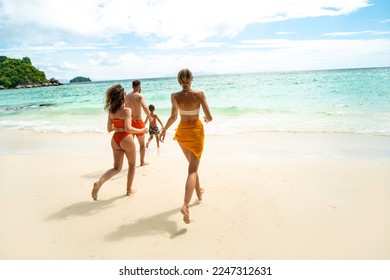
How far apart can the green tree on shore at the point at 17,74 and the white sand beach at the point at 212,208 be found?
94627mm

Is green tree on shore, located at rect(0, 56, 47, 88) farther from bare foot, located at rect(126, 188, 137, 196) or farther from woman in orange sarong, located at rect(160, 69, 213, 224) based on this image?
woman in orange sarong, located at rect(160, 69, 213, 224)

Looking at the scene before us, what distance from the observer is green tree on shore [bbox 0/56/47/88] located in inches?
3305

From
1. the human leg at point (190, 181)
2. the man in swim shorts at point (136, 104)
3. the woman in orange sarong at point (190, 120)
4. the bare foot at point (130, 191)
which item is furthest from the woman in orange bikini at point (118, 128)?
the man in swim shorts at point (136, 104)

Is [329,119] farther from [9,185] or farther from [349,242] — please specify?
[9,185]

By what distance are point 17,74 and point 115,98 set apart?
10142cm

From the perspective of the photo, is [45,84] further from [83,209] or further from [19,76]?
[83,209]

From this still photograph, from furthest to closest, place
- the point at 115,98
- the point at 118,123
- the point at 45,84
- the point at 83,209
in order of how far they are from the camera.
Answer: the point at 45,84 → the point at 83,209 → the point at 118,123 → the point at 115,98

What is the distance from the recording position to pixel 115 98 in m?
4.09

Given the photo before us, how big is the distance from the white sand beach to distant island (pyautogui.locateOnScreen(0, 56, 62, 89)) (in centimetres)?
9461

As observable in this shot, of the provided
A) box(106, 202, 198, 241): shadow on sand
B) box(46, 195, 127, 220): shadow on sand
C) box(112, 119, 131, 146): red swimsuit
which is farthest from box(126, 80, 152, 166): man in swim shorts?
box(106, 202, 198, 241): shadow on sand

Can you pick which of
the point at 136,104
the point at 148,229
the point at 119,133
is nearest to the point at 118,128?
the point at 119,133

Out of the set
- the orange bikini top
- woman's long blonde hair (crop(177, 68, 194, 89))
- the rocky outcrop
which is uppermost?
the rocky outcrop

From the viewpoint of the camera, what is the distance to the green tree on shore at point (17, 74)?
83.9 m

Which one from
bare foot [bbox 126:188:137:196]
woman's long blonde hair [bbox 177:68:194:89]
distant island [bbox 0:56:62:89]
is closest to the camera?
woman's long blonde hair [bbox 177:68:194:89]
